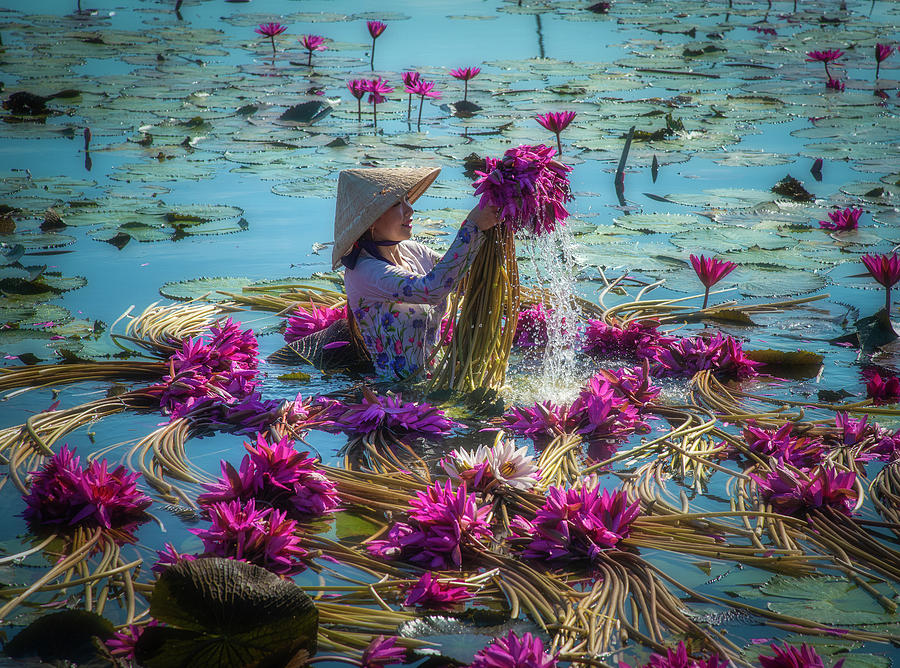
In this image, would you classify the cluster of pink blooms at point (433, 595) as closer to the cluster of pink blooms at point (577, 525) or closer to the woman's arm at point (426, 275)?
the cluster of pink blooms at point (577, 525)

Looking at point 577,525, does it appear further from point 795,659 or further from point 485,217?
point 485,217

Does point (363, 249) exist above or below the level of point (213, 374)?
above

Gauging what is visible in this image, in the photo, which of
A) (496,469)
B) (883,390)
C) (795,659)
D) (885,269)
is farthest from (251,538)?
(885,269)

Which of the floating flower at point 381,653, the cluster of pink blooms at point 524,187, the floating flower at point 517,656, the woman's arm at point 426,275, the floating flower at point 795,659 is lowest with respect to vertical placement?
the floating flower at point 381,653

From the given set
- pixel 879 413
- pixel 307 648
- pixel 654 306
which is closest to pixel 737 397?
pixel 879 413

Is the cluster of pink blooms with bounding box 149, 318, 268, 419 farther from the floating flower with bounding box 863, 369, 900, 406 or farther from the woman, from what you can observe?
the floating flower with bounding box 863, 369, 900, 406

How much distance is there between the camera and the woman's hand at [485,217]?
2809mm

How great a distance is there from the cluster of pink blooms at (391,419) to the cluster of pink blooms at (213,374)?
0.29 meters

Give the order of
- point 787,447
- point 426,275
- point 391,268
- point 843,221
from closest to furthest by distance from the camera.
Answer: point 787,447 < point 426,275 < point 391,268 < point 843,221

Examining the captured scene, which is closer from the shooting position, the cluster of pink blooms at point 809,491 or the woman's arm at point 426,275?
the cluster of pink blooms at point 809,491

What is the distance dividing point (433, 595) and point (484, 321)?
1286 millimetres

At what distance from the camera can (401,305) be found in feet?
10.5

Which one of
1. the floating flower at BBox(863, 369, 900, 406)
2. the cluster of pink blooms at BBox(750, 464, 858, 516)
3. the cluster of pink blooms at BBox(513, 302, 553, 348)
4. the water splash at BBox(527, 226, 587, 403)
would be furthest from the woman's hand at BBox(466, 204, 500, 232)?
the floating flower at BBox(863, 369, 900, 406)

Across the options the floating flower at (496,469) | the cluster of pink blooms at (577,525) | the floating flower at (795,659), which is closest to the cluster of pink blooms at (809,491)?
the cluster of pink blooms at (577,525)
